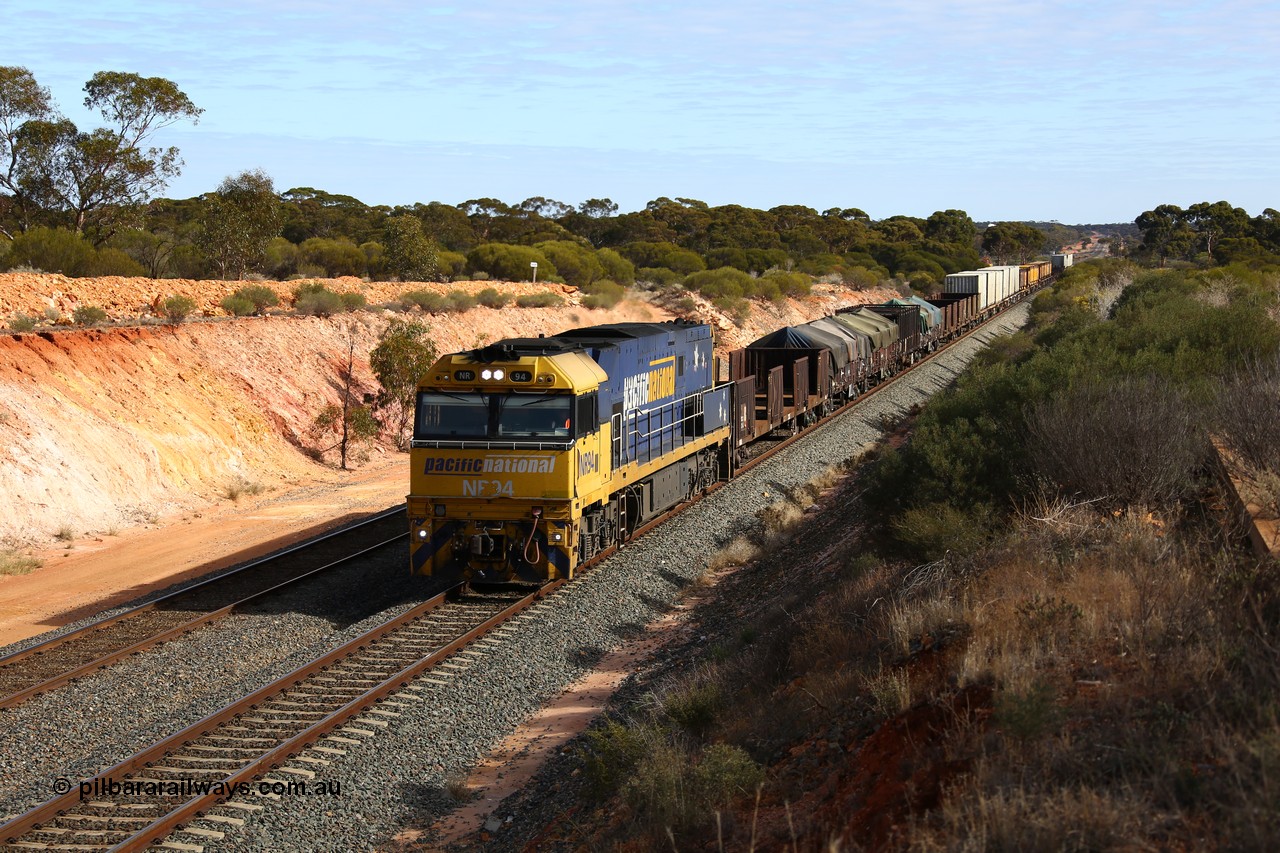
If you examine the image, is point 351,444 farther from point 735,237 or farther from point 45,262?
point 735,237

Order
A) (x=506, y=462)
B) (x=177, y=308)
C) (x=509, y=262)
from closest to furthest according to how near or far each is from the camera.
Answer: (x=506, y=462) → (x=177, y=308) → (x=509, y=262)

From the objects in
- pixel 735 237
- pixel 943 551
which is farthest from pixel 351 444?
pixel 735 237

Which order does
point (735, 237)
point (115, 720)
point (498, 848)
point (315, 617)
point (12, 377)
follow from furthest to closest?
point (735, 237)
point (12, 377)
point (315, 617)
point (115, 720)
point (498, 848)

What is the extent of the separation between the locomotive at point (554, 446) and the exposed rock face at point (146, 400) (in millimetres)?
10620

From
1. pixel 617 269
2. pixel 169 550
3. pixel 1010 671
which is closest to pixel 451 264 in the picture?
pixel 617 269

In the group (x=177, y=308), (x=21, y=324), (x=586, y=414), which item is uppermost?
(x=177, y=308)

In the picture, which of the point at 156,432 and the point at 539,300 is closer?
the point at 156,432

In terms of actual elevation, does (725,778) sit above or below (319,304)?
below

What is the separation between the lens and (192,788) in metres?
9.62

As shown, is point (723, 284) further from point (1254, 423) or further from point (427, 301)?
point (1254, 423)

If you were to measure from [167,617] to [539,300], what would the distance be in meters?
38.6

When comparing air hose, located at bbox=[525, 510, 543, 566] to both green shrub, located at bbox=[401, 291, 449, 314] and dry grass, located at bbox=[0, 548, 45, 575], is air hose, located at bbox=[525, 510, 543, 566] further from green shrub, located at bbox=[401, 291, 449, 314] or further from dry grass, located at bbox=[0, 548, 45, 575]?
green shrub, located at bbox=[401, 291, 449, 314]

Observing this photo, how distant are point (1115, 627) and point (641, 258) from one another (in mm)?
85789

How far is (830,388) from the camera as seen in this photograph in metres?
32.8
